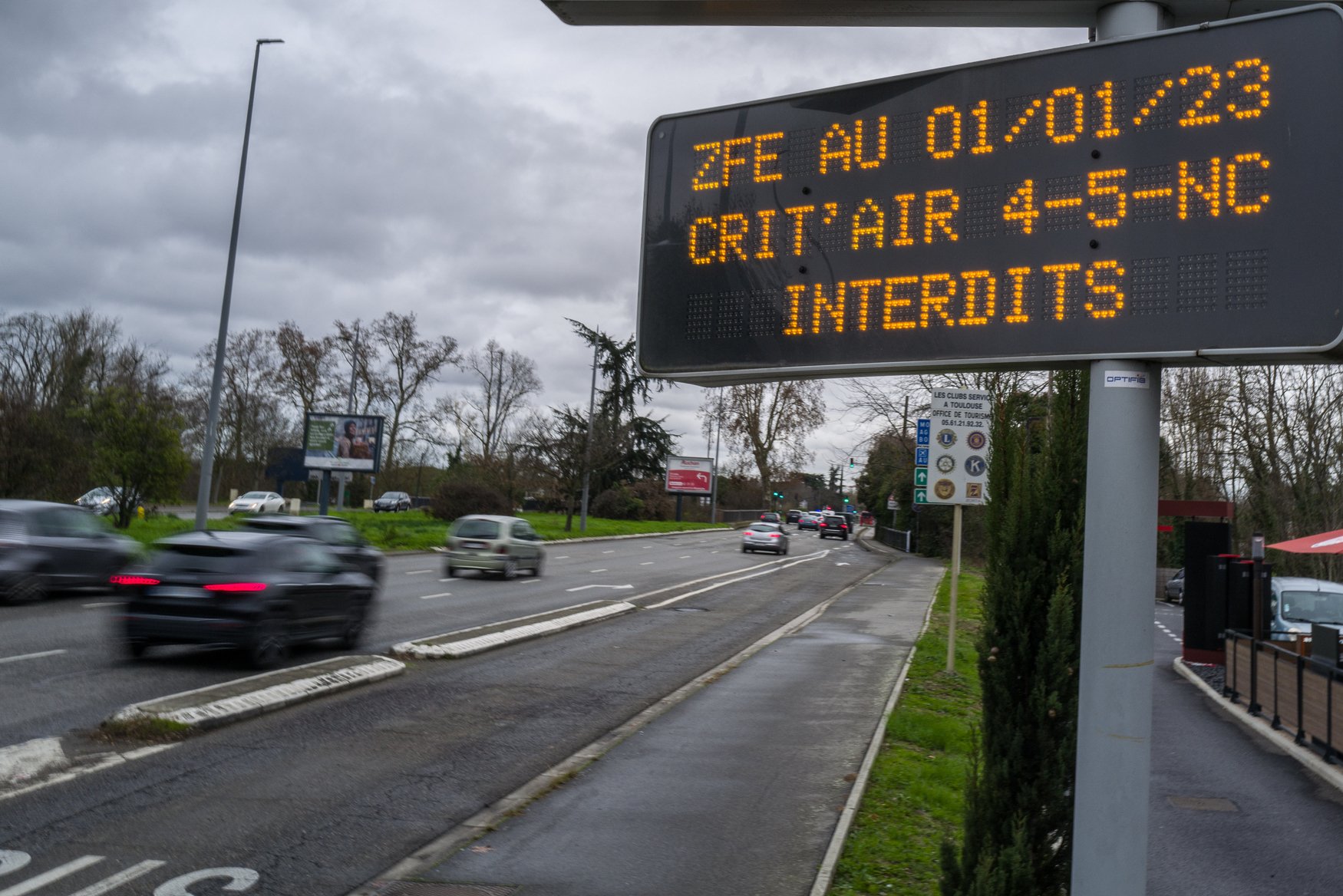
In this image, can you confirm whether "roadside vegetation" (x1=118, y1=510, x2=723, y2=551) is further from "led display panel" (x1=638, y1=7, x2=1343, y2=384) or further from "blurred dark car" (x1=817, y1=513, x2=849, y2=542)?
"led display panel" (x1=638, y1=7, x2=1343, y2=384)

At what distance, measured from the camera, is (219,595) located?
42.3 ft

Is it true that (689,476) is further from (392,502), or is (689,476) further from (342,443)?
(342,443)

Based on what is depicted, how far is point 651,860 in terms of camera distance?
6734 millimetres

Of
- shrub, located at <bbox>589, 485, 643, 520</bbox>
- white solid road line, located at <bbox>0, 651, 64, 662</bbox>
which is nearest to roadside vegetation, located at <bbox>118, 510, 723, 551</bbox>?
shrub, located at <bbox>589, 485, 643, 520</bbox>

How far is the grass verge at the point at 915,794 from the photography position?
21.2 ft

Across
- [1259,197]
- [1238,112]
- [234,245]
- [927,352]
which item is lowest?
[927,352]

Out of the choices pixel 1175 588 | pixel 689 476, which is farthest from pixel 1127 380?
pixel 689 476

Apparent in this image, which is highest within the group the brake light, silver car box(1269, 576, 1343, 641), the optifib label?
the optifib label

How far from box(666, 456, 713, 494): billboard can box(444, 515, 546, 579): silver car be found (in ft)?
180

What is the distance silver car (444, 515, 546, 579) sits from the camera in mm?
29422

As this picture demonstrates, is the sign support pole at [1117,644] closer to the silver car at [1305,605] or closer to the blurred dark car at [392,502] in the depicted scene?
the silver car at [1305,605]

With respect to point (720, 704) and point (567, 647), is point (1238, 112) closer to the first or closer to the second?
point (720, 704)

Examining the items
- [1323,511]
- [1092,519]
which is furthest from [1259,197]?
[1323,511]

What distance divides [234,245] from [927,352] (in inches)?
1050
